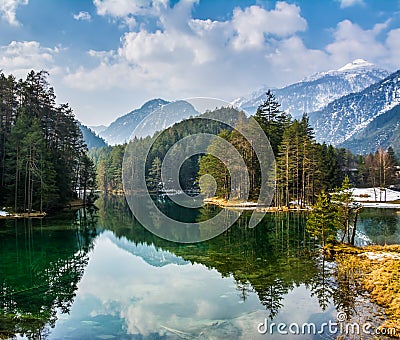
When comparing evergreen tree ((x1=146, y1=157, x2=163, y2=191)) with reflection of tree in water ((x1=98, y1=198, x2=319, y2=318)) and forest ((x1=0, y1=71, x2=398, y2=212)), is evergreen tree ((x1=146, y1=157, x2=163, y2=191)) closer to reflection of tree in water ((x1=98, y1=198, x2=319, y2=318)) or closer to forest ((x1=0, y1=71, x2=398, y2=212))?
forest ((x1=0, y1=71, x2=398, y2=212))

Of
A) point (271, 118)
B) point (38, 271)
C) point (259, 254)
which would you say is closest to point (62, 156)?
point (271, 118)

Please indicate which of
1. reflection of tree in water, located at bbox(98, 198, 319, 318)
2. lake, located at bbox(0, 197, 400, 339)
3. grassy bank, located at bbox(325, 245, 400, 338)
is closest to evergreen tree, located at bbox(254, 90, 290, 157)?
reflection of tree in water, located at bbox(98, 198, 319, 318)

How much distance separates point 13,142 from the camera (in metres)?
43.1

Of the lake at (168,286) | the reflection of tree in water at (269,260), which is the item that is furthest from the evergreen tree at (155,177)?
the lake at (168,286)

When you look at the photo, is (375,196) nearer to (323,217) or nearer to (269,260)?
(323,217)

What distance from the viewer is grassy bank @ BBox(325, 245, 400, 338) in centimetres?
1295

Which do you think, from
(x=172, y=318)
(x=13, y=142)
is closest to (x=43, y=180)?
(x=13, y=142)

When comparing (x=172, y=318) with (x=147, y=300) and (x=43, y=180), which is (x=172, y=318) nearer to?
(x=147, y=300)

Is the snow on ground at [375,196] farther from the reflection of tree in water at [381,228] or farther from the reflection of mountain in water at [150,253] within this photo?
the reflection of mountain in water at [150,253]

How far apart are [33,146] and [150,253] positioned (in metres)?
23.9

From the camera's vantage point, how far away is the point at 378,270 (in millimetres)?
17062

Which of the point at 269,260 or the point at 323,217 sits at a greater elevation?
the point at 323,217

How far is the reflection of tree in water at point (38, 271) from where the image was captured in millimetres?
13134

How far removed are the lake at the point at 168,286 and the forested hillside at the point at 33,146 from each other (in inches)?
467
